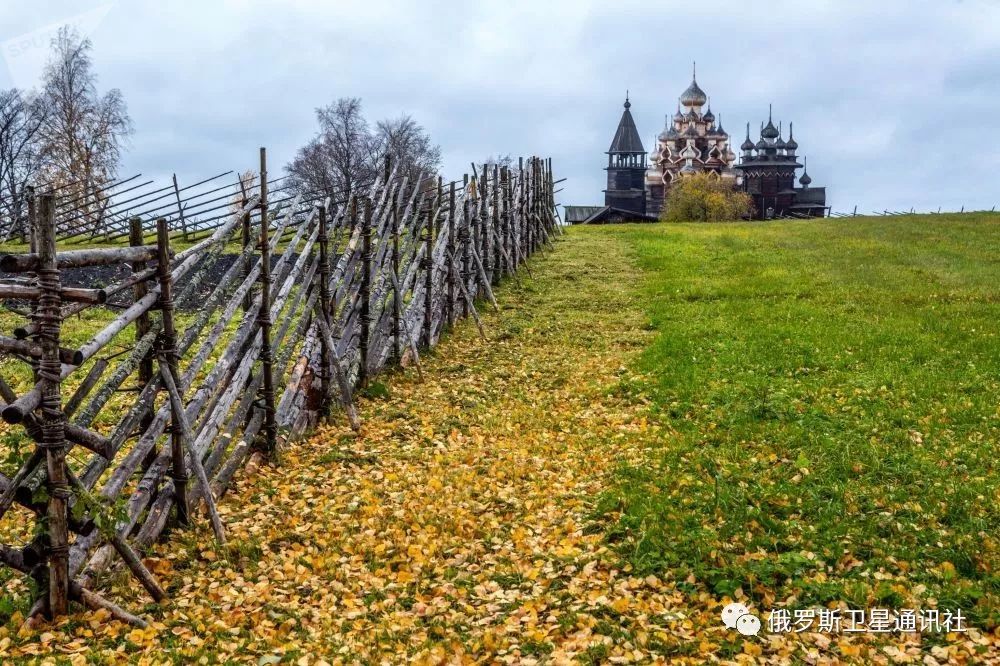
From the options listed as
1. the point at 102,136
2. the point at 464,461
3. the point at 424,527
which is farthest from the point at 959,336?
the point at 102,136

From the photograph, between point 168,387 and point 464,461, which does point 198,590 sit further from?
point 464,461

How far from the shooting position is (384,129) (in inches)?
2133

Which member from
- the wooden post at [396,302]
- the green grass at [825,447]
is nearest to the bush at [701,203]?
the green grass at [825,447]

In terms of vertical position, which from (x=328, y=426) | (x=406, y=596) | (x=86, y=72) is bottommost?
(x=406, y=596)

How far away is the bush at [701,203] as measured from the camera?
1967 inches

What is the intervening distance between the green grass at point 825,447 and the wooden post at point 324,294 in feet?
12.6

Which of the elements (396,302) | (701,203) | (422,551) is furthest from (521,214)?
(701,203)

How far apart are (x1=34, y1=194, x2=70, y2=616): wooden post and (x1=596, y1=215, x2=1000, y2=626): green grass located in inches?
163

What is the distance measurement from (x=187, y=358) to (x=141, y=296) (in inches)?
299

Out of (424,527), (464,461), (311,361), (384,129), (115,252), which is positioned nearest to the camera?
(115,252)

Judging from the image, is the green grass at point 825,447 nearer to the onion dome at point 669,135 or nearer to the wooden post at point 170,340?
the wooden post at point 170,340

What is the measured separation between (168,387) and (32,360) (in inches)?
45.9

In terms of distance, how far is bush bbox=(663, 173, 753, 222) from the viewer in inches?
1967

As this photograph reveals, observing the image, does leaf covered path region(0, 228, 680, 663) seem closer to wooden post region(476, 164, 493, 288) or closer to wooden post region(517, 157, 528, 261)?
wooden post region(476, 164, 493, 288)
